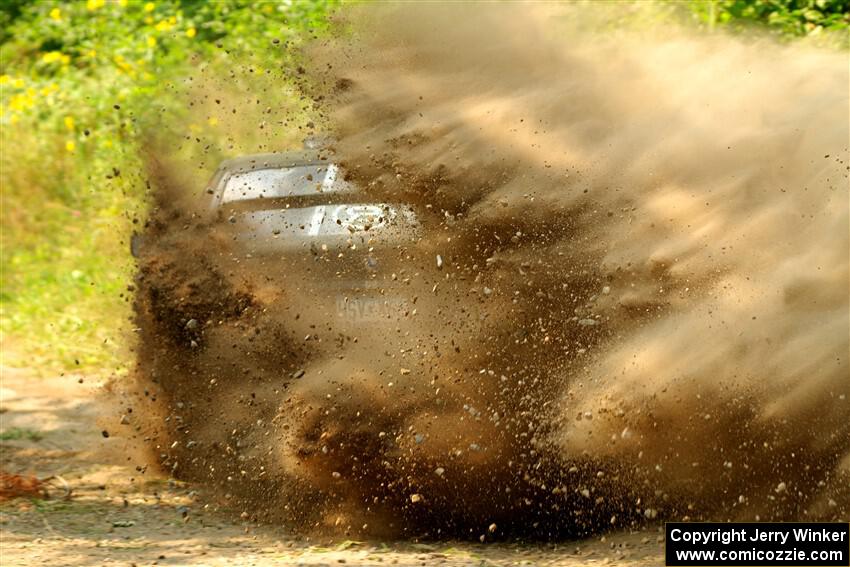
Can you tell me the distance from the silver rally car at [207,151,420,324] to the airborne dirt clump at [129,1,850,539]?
26 mm

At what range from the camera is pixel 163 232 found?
6406mm

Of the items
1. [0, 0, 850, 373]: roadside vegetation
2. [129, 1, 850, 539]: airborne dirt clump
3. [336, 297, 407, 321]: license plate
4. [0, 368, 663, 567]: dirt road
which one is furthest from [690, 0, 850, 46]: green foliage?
[0, 368, 663, 567]: dirt road

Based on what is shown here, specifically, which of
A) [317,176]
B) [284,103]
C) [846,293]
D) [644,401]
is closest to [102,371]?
[284,103]

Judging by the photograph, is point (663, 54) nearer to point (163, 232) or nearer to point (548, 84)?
point (548, 84)

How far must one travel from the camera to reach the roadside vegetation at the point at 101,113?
311 inches

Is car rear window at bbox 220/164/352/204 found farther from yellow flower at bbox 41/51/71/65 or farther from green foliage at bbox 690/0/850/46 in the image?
yellow flower at bbox 41/51/71/65

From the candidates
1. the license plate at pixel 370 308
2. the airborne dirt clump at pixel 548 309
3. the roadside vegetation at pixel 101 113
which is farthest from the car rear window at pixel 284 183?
the roadside vegetation at pixel 101 113

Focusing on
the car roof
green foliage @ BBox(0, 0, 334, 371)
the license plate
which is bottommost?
green foliage @ BBox(0, 0, 334, 371)

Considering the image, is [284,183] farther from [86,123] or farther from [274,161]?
[86,123]

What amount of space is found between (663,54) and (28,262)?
7274mm

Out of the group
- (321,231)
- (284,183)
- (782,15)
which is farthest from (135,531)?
(782,15)

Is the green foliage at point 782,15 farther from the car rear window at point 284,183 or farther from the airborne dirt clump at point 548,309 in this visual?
the car rear window at point 284,183

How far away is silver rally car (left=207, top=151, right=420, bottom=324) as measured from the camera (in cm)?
532

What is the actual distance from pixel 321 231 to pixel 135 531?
1.71 m
